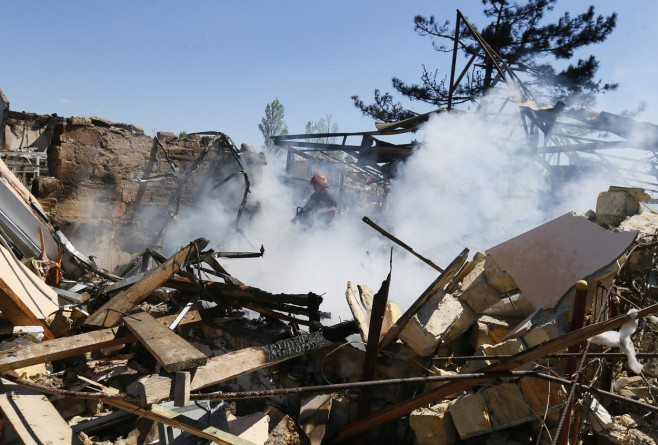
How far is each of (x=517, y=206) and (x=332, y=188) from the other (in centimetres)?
548

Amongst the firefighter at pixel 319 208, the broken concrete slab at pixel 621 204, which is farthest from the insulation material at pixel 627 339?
Result: the firefighter at pixel 319 208

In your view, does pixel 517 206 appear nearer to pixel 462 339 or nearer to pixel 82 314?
pixel 462 339

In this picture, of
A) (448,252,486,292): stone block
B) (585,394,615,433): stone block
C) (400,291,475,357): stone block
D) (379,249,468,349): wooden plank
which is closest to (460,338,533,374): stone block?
(400,291,475,357): stone block

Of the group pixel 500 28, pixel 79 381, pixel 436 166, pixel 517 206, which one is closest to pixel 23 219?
pixel 79 381

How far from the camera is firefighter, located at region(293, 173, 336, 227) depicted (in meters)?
9.64

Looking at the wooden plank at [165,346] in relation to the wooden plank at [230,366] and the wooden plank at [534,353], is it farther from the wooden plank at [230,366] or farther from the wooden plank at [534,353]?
the wooden plank at [534,353]

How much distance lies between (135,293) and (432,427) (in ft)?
10.0

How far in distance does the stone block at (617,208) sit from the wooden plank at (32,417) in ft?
18.8

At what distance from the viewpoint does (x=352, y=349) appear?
4.38 metres

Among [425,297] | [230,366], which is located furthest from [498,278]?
[230,366]

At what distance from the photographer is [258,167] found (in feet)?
34.5

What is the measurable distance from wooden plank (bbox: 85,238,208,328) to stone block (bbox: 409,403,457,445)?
2.77 m

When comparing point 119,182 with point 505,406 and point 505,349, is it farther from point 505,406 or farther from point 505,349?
point 505,406

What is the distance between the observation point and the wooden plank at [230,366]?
242 cm
